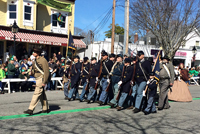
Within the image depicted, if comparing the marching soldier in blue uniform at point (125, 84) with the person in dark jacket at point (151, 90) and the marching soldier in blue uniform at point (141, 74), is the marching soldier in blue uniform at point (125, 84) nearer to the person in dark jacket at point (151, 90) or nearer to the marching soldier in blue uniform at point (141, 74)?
the marching soldier in blue uniform at point (141, 74)

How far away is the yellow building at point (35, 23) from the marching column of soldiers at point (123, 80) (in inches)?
435

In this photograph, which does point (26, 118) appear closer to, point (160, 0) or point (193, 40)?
point (160, 0)

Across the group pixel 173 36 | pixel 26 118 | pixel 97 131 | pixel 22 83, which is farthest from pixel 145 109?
pixel 173 36

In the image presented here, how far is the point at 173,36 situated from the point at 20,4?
15347mm

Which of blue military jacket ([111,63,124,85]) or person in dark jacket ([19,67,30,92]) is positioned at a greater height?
blue military jacket ([111,63,124,85])

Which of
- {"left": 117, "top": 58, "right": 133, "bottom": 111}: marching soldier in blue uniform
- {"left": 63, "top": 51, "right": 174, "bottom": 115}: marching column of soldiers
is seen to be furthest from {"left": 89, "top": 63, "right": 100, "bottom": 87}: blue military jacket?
{"left": 117, "top": 58, "right": 133, "bottom": 111}: marching soldier in blue uniform

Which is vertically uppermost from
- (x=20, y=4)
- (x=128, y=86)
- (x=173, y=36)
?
(x=20, y=4)

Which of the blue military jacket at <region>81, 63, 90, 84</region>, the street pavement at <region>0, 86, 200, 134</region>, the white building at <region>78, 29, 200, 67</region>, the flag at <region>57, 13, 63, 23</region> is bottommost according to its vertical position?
the street pavement at <region>0, 86, 200, 134</region>

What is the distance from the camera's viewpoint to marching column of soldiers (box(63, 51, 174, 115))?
7.98 metres

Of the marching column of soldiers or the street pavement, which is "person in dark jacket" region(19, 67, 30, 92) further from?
the street pavement

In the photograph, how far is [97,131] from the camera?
581 centimetres

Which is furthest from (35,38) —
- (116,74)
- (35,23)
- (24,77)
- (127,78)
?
(127,78)

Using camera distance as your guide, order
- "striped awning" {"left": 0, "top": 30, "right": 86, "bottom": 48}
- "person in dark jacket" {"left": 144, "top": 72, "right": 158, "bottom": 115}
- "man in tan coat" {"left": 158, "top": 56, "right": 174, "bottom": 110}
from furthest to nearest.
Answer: "striped awning" {"left": 0, "top": 30, "right": 86, "bottom": 48}
"man in tan coat" {"left": 158, "top": 56, "right": 174, "bottom": 110}
"person in dark jacket" {"left": 144, "top": 72, "right": 158, "bottom": 115}

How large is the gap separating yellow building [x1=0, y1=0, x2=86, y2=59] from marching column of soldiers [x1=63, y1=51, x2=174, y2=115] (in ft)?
36.3
